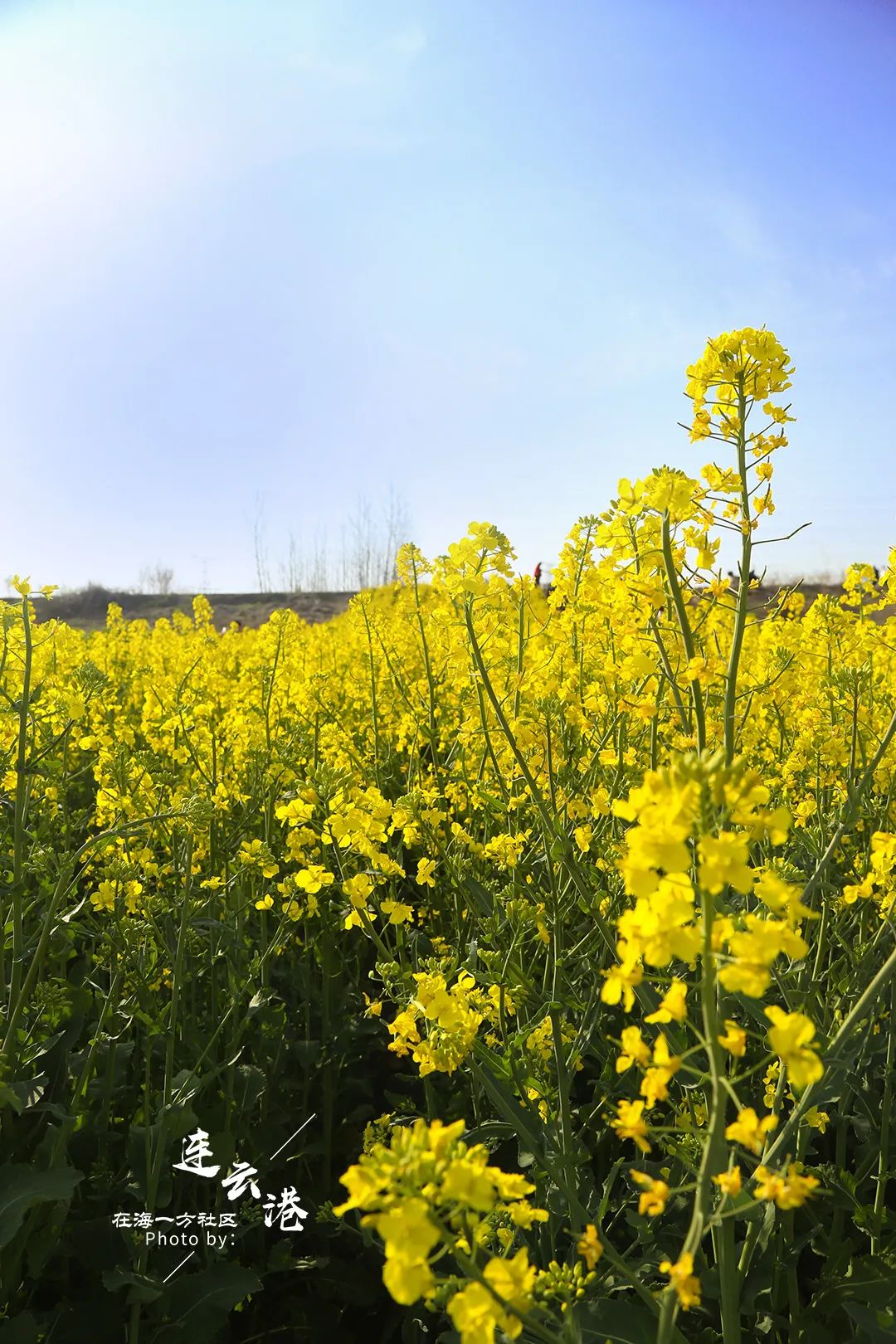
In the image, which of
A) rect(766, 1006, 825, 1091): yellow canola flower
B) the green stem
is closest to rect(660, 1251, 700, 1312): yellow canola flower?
rect(766, 1006, 825, 1091): yellow canola flower

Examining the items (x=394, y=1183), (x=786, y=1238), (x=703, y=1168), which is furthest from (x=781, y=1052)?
(x=786, y=1238)

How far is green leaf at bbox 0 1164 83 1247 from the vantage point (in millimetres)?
1602

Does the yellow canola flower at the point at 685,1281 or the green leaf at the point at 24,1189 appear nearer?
the yellow canola flower at the point at 685,1281

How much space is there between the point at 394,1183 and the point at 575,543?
2.65 metres

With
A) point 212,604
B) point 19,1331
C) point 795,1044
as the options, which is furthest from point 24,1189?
point 212,604

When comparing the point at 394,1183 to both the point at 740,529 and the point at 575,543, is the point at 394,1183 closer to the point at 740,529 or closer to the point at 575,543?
the point at 740,529

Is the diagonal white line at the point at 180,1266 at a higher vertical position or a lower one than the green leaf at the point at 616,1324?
lower

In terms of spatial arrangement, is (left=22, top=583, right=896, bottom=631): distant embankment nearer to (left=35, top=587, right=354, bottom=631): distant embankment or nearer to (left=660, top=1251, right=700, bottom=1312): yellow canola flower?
(left=35, top=587, right=354, bottom=631): distant embankment

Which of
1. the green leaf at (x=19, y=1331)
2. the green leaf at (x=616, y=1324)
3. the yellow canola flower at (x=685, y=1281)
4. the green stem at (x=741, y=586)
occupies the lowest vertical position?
the green leaf at (x=19, y=1331)

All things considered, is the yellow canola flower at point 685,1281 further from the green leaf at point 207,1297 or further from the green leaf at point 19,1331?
the green leaf at point 19,1331

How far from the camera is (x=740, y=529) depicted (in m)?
1.75

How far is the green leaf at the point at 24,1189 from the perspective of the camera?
1.60m

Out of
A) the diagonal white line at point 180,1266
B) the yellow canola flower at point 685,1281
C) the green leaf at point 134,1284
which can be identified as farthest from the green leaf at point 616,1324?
the diagonal white line at point 180,1266

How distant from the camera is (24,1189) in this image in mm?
1703
